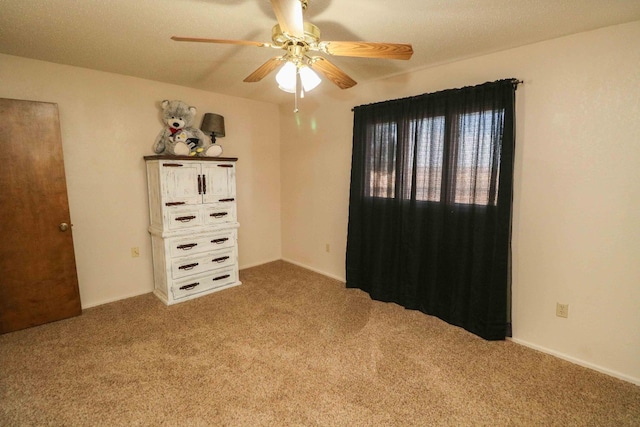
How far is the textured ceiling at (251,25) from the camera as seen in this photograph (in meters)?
1.71

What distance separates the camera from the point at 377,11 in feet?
5.86

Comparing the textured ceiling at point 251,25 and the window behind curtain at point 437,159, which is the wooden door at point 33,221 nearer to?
the textured ceiling at point 251,25

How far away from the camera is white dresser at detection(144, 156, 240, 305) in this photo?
2.98m

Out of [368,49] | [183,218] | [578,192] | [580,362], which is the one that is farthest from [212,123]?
[580,362]

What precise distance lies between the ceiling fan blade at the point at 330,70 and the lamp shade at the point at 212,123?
188 centimetres

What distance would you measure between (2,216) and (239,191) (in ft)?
7.24

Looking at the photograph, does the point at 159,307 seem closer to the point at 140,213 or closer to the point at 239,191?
the point at 140,213

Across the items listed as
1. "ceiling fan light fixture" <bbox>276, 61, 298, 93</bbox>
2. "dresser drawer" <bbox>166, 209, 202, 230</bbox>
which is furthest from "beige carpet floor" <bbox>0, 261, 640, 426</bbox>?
"ceiling fan light fixture" <bbox>276, 61, 298, 93</bbox>

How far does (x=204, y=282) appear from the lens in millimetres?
3273

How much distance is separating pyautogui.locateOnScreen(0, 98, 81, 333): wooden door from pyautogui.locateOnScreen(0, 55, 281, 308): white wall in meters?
0.20

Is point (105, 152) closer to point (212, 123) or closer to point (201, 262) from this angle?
point (212, 123)

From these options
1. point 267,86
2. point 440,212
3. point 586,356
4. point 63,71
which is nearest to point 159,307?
point 63,71

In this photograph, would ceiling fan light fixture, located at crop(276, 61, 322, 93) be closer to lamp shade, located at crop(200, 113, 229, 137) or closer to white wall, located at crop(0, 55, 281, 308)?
lamp shade, located at crop(200, 113, 229, 137)

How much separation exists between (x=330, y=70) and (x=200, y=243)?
2276mm
